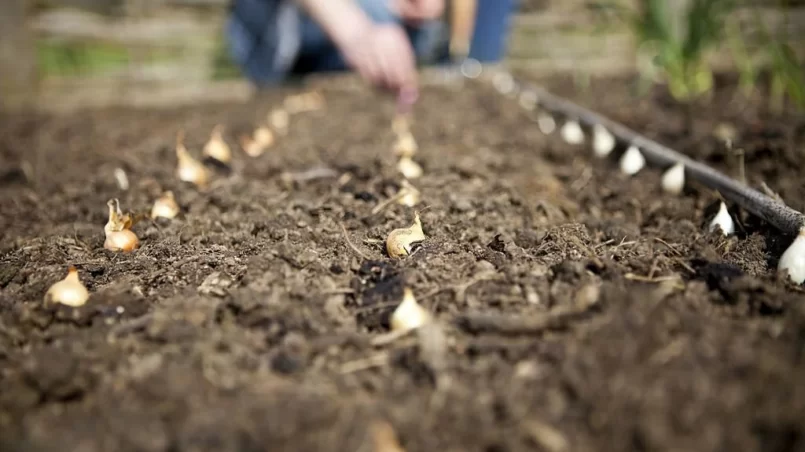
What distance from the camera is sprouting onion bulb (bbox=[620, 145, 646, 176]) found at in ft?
5.74

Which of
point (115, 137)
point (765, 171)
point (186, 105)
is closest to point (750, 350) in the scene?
point (765, 171)

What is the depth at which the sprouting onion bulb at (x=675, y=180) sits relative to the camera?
61.5 inches

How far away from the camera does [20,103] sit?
3.50 meters

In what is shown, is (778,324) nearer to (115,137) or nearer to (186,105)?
(115,137)

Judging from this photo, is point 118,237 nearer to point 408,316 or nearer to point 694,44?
point 408,316

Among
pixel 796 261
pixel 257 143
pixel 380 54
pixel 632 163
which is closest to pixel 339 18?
pixel 380 54

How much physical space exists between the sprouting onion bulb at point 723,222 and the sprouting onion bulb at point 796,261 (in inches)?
7.6

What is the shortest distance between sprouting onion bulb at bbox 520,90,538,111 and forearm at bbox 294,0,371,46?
30.1 inches

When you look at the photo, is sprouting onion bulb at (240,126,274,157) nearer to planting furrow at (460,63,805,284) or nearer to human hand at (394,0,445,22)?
planting furrow at (460,63,805,284)

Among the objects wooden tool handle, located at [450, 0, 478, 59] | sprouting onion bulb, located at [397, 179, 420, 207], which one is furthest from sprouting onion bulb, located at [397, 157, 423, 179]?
wooden tool handle, located at [450, 0, 478, 59]

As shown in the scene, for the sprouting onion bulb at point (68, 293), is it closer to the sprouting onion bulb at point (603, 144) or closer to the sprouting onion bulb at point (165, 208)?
the sprouting onion bulb at point (165, 208)

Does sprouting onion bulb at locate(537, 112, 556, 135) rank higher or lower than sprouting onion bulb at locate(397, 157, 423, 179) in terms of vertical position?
lower

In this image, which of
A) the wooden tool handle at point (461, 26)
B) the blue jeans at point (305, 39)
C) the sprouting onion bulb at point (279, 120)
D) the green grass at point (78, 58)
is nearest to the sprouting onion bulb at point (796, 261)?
the sprouting onion bulb at point (279, 120)

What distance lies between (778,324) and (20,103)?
12.4 feet
